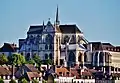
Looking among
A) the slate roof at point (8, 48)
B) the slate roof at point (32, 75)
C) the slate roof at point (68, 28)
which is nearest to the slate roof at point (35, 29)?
the slate roof at point (68, 28)

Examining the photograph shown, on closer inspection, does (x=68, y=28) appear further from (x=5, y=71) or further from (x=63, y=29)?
(x=5, y=71)

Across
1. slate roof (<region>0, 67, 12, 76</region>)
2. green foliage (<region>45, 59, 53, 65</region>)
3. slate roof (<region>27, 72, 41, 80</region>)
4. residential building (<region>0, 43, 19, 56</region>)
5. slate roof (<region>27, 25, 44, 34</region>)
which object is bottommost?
slate roof (<region>27, 72, 41, 80</region>)

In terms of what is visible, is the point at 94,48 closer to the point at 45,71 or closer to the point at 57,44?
the point at 57,44

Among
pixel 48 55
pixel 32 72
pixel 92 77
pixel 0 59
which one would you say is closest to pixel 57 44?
pixel 48 55

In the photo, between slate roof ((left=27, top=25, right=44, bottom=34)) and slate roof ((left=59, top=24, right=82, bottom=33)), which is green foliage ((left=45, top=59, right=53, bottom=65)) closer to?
slate roof ((left=27, top=25, right=44, bottom=34))

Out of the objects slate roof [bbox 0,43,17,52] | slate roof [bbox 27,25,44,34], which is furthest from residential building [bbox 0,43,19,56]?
slate roof [bbox 27,25,44,34]

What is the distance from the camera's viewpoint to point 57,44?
352ft

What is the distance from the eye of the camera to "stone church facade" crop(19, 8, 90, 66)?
348ft

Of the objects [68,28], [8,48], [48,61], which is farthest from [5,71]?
[68,28]

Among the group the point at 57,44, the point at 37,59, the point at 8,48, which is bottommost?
the point at 37,59

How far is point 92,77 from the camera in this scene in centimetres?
7419

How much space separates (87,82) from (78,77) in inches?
44.0

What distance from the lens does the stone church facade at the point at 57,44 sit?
106 metres

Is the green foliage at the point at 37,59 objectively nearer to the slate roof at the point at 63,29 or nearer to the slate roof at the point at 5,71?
the slate roof at the point at 63,29
